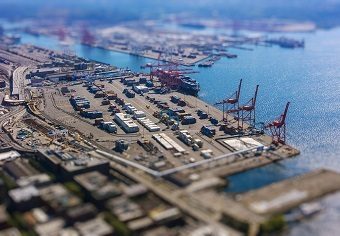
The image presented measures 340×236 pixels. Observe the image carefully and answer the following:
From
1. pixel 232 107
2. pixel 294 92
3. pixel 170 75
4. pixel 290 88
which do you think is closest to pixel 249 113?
pixel 232 107

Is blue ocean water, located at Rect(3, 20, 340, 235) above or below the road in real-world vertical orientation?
below

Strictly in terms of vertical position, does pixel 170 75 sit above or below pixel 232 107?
above

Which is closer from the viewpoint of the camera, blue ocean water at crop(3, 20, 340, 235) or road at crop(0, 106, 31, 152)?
blue ocean water at crop(3, 20, 340, 235)

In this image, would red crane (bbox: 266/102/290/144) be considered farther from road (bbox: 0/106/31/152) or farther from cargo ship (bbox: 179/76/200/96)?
road (bbox: 0/106/31/152)

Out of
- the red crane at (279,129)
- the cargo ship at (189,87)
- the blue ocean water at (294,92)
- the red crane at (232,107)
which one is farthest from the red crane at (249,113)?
the cargo ship at (189,87)

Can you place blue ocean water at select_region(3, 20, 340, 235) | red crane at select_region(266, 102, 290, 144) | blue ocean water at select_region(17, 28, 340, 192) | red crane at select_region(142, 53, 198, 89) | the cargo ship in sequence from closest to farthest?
blue ocean water at select_region(3, 20, 340, 235) → blue ocean water at select_region(17, 28, 340, 192) → red crane at select_region(266, 102, 290, 144) → the cargo ship → red crane at select_region(142, 53, 198, 89)

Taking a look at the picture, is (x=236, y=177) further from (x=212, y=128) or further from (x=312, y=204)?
(x=212, y=128)

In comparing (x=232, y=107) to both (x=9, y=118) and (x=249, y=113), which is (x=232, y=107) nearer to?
(x=249, y=113)

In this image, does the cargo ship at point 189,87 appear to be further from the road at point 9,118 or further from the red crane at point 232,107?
the road at point 9,118

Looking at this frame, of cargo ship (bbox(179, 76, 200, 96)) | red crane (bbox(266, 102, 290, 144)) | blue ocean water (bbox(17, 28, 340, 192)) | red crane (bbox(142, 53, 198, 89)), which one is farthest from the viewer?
red crane (bbox(142, 53, 198, 89))

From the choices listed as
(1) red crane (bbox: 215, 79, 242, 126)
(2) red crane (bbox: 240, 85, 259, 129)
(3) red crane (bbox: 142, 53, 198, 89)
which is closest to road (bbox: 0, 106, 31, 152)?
(3) red crane (bbox: 142, 53, 198, 89)
